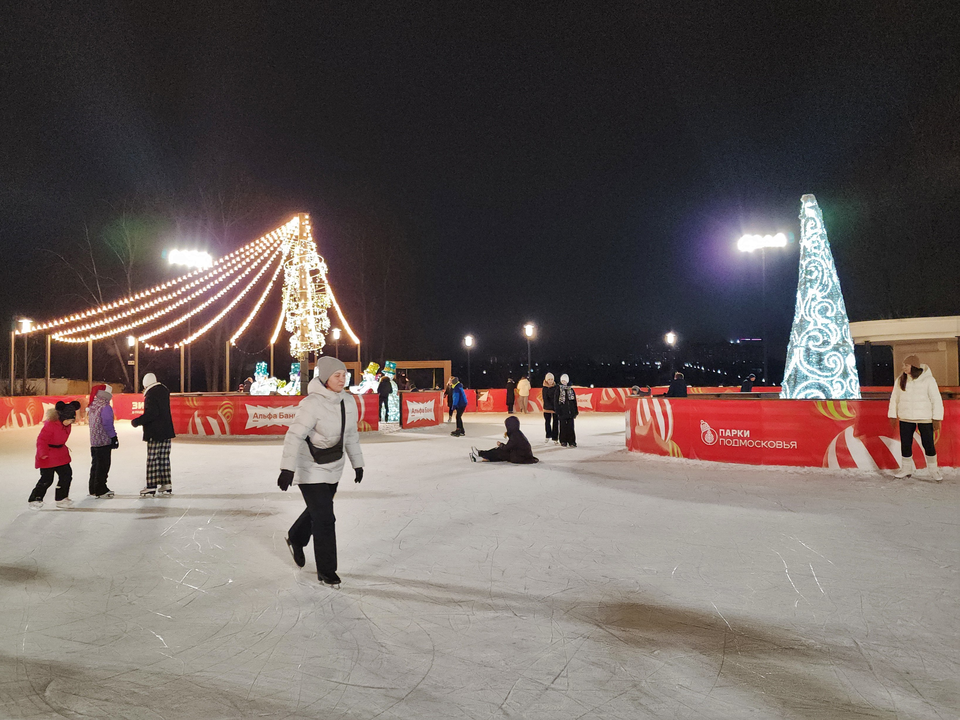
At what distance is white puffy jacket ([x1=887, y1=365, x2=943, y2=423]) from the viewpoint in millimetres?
8172

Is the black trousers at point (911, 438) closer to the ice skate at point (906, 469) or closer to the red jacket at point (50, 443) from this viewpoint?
the ice skate at point (906, 469)

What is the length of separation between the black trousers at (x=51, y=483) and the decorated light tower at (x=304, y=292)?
1246 cm

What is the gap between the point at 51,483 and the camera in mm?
7422

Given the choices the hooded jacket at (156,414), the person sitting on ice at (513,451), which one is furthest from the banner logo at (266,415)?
the hooded jacket at (156,414)

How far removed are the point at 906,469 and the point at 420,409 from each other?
13.0 meters

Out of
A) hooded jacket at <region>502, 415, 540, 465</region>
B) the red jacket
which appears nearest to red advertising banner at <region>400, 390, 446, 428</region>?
hooded jacket at <region>502, 415, 540, 465</region>

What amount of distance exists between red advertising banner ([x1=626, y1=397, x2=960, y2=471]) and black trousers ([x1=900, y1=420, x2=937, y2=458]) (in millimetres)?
218

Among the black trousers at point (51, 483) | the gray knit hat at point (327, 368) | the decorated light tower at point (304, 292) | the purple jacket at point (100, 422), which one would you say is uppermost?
the decorated light tower at point (304, 292)

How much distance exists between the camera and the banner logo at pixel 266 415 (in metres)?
16.1

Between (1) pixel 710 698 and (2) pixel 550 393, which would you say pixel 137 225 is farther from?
(1) pixel 710 698

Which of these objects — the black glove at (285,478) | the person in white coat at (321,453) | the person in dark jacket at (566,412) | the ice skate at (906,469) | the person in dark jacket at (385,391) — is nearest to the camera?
the black glove at (285,478)

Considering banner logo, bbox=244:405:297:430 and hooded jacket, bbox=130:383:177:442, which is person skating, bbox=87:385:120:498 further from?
banner logo, bbox=244:405:297:430

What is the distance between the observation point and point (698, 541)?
5465mm

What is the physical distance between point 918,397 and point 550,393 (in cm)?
688
